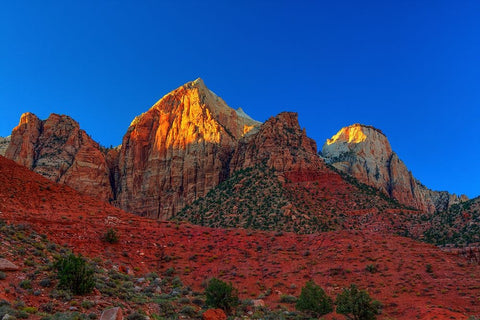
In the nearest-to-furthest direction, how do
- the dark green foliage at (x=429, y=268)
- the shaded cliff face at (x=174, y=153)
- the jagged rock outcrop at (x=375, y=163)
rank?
1. the dark green foliage at (x=429, y=268)
2. the shaded cliff face at (x=174, y=153)
3. the jagged rock outcrop at (x=375, y=163)

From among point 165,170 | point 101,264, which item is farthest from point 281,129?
point 101,264

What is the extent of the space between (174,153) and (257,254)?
59.9m

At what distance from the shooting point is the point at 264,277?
97.9 feet

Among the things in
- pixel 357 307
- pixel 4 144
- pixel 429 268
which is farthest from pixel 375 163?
pixel 4 144

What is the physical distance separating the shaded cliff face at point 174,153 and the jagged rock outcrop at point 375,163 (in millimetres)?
31505

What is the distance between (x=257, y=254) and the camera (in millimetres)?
35031

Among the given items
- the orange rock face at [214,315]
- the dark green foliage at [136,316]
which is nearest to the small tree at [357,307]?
the orange rock face at [214,315]

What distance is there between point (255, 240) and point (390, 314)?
17935mm

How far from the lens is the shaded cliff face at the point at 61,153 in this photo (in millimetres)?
80125

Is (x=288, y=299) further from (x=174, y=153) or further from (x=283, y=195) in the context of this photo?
(x=174, y=153)

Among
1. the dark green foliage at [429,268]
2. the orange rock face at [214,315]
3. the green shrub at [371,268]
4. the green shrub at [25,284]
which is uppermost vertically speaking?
the dark green foliage at [429,268]

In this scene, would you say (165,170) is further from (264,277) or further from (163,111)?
(264,277)

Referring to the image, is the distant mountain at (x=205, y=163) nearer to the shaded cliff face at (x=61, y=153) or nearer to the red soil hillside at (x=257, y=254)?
the shaded cliff face at (x=61, y=153)

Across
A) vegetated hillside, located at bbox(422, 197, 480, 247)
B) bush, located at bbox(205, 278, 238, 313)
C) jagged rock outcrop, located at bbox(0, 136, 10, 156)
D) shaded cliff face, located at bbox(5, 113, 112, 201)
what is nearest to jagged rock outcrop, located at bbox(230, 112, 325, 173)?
vegetated hillside, located at bbox(422, 197, 480, 247)
